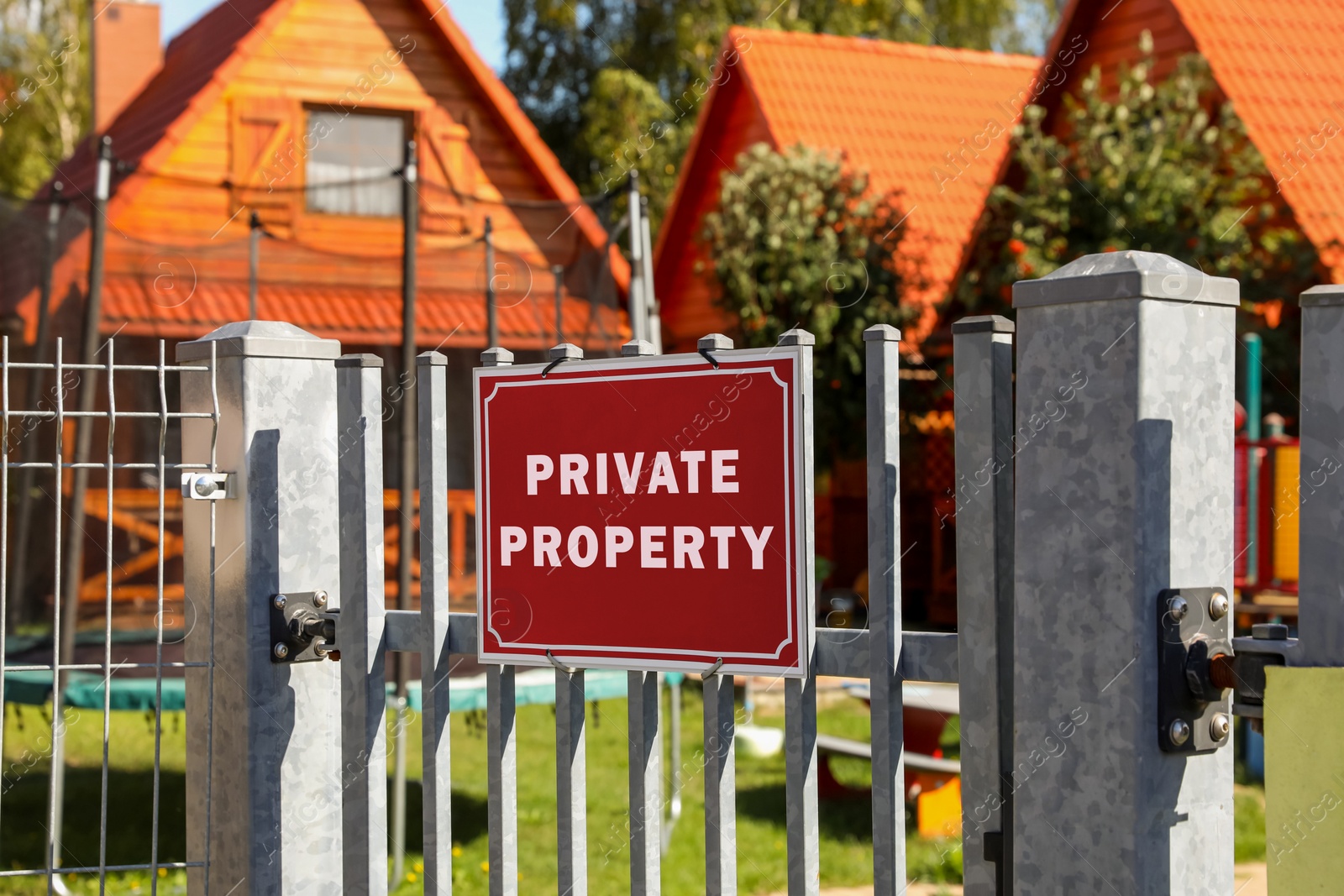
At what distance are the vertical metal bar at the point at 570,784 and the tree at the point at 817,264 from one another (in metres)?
9.87

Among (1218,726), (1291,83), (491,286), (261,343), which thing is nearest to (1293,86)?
(1291,83)

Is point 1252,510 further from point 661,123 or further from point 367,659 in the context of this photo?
point 661,123

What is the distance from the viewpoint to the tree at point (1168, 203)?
10602 mm

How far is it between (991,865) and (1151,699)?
0.43m

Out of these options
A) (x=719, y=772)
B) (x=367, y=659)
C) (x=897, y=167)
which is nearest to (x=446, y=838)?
(x=367, y=659)

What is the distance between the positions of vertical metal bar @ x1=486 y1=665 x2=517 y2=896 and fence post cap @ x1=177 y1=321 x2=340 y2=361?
880 mm

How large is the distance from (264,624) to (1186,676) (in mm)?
1986

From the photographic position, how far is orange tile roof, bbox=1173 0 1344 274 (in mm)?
11109

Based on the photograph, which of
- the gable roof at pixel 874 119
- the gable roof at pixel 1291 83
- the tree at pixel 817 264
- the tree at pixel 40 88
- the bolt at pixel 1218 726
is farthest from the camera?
the tree at pixel 40 88

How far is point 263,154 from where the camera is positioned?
13891 millimetres

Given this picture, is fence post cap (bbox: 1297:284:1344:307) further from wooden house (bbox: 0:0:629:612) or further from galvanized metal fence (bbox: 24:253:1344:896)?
wooden house (bbox: 0:0:629:612)

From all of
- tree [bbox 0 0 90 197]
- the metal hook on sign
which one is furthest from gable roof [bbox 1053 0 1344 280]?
tree [bbox 0 0 90 197]

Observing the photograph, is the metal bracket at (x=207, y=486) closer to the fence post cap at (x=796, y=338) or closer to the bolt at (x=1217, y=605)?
the fence post cap at (x=796, y=338)

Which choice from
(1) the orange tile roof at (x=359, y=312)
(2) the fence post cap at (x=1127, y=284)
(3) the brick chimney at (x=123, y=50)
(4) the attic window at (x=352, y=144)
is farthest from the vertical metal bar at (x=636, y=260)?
(3) the brick chimney at (x=123, y=50)
